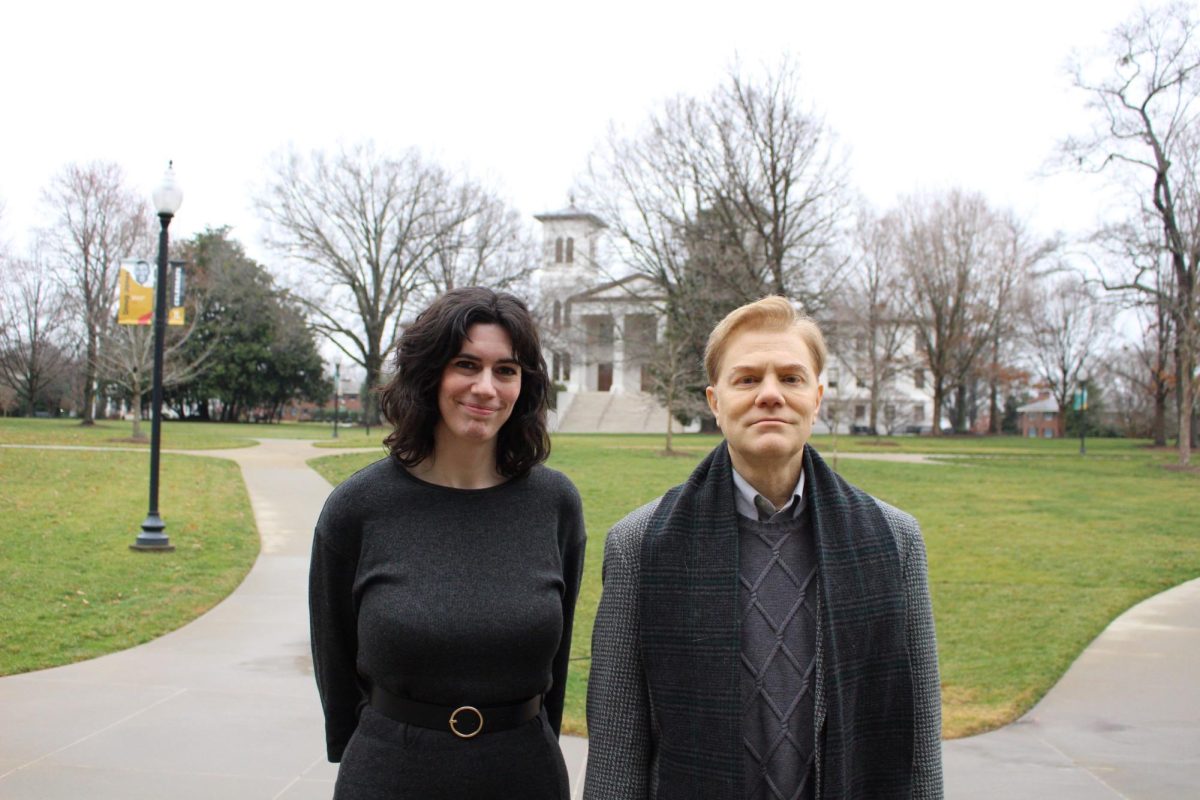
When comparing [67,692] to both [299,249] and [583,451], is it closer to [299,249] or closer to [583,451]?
[583,451]

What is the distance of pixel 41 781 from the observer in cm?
430

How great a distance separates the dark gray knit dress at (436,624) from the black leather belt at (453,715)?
0.05 ft

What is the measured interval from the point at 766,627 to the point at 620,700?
13.4 inches

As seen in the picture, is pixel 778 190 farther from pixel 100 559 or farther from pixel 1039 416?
pixel 1039 416

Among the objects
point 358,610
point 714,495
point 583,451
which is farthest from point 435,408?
point 583,451

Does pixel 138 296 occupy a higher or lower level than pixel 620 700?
higher

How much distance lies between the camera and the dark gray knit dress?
2141 millimetres

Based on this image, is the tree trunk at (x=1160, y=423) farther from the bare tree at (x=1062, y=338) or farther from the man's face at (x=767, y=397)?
the man's face at (x=767, y=397)

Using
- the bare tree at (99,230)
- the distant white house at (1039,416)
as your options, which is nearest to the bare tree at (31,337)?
the bare tree at (99,230)

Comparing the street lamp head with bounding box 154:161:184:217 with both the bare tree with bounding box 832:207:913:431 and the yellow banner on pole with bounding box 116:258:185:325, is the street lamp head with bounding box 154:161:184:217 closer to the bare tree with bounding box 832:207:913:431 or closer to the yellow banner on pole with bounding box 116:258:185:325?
the yellow banner on pole with bounding box 116:258:185:325

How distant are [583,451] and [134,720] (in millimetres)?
21272

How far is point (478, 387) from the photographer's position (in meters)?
2.29

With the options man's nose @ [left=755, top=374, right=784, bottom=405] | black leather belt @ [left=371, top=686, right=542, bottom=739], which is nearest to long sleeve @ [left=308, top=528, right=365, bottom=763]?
black leather belt @ [left=371, top=686, right=542, bottom=739]


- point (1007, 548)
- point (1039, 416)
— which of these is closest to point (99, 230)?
point (1007, 548)
